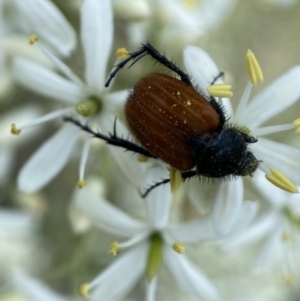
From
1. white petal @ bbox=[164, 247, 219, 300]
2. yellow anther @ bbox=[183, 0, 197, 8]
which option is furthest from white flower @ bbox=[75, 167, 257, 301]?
yellow anther @ bbox=[183, 0, 197, 8]

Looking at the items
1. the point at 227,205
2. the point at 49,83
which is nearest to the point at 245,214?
the point at 227,205

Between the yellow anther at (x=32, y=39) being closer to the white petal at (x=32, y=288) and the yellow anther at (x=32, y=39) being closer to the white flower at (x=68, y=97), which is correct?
the white flower at (x=68, y=97)

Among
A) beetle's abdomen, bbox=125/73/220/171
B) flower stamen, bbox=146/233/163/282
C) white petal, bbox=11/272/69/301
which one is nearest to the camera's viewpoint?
beetle's abdomen, bbox=125/73/220/171

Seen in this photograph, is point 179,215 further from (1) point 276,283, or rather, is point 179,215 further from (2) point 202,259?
(1) point 276,283

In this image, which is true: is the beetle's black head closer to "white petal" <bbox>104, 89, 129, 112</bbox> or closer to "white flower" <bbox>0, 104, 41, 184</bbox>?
"white petal" <bbox>104, 89, 129, 112</bbox>

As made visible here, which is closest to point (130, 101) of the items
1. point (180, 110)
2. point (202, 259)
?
point (180, 110)

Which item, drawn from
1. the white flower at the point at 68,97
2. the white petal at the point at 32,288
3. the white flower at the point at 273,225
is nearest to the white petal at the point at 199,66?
the white flower at the point at 68,97

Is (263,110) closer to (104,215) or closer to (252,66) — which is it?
(252,66)
